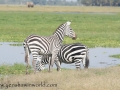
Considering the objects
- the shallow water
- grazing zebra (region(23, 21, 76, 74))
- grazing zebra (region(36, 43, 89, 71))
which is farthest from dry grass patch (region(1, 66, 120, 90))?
the shallow water

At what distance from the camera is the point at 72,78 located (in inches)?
522

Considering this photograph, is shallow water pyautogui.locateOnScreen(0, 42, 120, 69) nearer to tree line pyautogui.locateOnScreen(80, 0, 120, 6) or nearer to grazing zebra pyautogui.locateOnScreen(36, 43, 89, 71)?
grazing zebra pyautogui.locateOnScreen(36, 43, 89, 71)

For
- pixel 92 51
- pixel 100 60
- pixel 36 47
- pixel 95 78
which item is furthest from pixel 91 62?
pixel 95 78

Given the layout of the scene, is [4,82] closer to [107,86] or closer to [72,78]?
[72,78]

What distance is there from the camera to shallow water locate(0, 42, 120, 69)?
19.5 metres

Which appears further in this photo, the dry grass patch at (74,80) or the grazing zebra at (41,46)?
the grazing zebra at (41,46)

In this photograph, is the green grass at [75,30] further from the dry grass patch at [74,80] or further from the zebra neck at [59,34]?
the dry grass patch at [74,80]

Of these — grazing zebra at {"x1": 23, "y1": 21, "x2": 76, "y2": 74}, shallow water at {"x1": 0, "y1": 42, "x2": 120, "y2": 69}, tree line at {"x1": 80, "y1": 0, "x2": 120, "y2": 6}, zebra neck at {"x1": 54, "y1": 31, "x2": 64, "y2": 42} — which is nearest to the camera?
grazing zebra at {"x1": 23, "y1": 21, "x2": 76, "y2": 74}

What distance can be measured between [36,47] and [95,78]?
2.84 metres

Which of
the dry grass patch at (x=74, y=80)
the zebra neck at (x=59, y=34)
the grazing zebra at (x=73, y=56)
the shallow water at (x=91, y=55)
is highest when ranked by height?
the zebra neck at (x=59, y=34)

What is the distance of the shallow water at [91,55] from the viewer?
64.0ft

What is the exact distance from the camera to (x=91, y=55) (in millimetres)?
22609

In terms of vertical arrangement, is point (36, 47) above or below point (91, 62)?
above

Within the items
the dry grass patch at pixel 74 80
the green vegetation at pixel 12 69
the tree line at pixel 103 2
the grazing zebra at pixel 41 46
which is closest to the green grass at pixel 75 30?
the green vegetation at pixel 12 69
